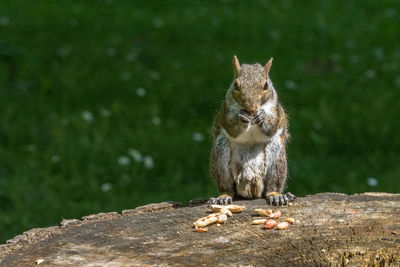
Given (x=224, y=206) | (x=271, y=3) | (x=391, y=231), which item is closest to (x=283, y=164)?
(x=224, y=206)

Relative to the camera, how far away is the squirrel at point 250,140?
13.8 ft

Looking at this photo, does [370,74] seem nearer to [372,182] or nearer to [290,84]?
[290,84]

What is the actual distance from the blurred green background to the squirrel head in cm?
182

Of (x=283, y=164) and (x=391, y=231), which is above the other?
(x=283, y=164)

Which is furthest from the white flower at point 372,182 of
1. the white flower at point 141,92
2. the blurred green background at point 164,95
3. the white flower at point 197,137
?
the white flower at point 141,92

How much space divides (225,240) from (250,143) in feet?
3.75

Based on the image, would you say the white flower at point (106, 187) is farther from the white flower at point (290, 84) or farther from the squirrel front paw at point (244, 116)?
the white flower at point (290, 84)

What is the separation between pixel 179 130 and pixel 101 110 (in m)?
0.80

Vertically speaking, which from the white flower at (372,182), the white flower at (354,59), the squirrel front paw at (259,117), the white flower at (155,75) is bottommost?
the white flower at (372,182)

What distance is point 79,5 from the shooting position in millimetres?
9492

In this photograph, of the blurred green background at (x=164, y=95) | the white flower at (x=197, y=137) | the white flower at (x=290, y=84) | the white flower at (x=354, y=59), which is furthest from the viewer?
the white flower at (x=354, y=59)

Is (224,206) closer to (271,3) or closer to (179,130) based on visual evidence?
(179,130)

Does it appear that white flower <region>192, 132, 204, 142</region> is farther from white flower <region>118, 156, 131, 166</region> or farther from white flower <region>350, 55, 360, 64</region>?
white flower <region>350, 55, 360, 64</region>

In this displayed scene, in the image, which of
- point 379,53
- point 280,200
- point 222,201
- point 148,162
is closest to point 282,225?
point 280,200
